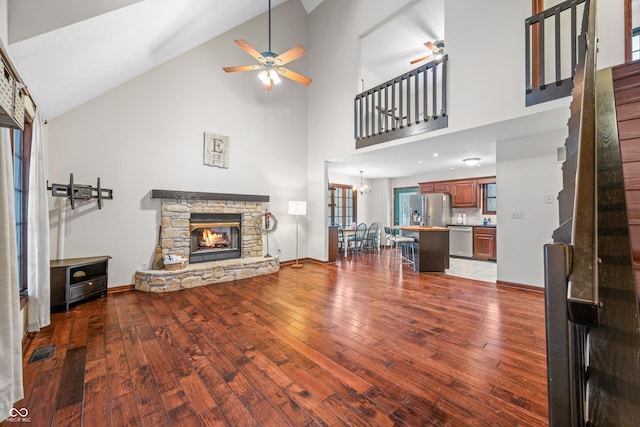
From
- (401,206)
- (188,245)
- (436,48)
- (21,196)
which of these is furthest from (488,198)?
(21,196)

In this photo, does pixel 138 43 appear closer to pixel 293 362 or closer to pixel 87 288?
pixel 87 288

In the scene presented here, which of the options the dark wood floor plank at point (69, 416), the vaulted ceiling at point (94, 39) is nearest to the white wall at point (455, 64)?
the vaulted ceiling at point (94, 39)

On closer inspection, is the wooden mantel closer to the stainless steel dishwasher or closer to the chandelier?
the chandelier

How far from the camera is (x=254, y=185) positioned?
221 inches

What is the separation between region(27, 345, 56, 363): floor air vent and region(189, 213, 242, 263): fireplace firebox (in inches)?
95.8

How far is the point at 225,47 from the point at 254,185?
274 cm

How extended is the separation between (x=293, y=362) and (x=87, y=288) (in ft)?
10.6

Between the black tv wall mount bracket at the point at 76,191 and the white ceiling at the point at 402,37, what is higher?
the white ceiling at the point at 402,37

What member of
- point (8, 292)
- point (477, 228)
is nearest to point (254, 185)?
point (8, 292)

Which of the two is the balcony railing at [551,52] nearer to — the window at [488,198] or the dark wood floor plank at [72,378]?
the window at [488,198]

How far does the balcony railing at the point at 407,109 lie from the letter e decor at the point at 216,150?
103 inches

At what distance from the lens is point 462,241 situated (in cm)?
716

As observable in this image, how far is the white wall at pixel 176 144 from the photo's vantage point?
12.5 feet

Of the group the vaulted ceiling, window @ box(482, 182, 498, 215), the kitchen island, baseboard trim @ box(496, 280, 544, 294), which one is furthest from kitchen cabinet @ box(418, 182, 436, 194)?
the vaulted ceiling
